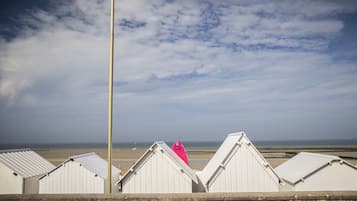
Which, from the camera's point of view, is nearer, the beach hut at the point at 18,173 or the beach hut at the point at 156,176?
the beach hut at the point at 156,176

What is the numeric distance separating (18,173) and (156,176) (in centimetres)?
805

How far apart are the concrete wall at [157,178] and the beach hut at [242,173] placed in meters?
1.59

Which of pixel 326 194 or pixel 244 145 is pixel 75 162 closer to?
pixel 244 145

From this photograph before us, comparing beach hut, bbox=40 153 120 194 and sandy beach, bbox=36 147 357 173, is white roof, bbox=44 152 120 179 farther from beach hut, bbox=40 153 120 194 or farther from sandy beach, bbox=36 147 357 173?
sandy beach, bbox=36 147 357 173

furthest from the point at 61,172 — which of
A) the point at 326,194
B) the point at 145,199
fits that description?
the point at 326,194

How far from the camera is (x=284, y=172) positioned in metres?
14.8

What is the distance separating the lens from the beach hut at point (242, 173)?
1248cm

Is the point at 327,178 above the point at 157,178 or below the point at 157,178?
below

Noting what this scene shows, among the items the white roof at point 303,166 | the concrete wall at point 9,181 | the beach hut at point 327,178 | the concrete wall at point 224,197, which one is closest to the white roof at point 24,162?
the concrete wall at point 9,181

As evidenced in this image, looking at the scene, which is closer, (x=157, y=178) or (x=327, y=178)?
(x=157, y=178)

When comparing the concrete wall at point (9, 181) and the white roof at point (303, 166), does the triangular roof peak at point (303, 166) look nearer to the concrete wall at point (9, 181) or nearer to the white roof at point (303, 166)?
the white roof at point (303, 166)

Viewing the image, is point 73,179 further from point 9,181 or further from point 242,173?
point 242,173

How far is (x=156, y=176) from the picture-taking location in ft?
39.5

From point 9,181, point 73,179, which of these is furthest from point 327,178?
point 9,181
